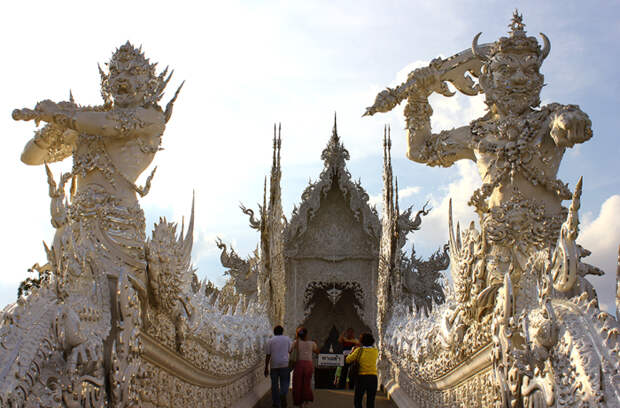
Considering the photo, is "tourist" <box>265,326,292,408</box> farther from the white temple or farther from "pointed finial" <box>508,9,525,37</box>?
"pointed finial" <box>508,9,525,37</box>

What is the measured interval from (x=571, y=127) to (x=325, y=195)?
33.8 feet

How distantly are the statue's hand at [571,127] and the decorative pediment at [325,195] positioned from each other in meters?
9.50

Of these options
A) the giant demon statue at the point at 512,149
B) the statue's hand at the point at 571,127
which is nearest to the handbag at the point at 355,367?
the giant demon statue at the point at 512,149

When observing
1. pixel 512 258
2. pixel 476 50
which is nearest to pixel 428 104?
pixel 476 50

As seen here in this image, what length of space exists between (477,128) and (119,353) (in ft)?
8.91

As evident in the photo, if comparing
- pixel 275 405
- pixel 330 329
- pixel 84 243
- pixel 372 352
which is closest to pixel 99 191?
pixel 84 243

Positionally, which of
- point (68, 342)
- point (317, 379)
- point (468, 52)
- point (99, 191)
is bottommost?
point (317, 379)

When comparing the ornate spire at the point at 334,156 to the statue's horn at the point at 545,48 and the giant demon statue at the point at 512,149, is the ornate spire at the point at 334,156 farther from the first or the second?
the statue's horn at the point at 545,48

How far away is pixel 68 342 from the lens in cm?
299

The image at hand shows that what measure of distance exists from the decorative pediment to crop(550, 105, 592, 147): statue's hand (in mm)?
9500

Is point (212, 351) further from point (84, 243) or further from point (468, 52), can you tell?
point (468, 52)

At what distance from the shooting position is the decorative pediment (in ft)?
43.8

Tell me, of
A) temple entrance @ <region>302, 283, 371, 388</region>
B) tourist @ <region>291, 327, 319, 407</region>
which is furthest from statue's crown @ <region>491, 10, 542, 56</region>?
temple entrance @ <region>302, 283, 371, 388</region>

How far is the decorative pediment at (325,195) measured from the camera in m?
13.3
